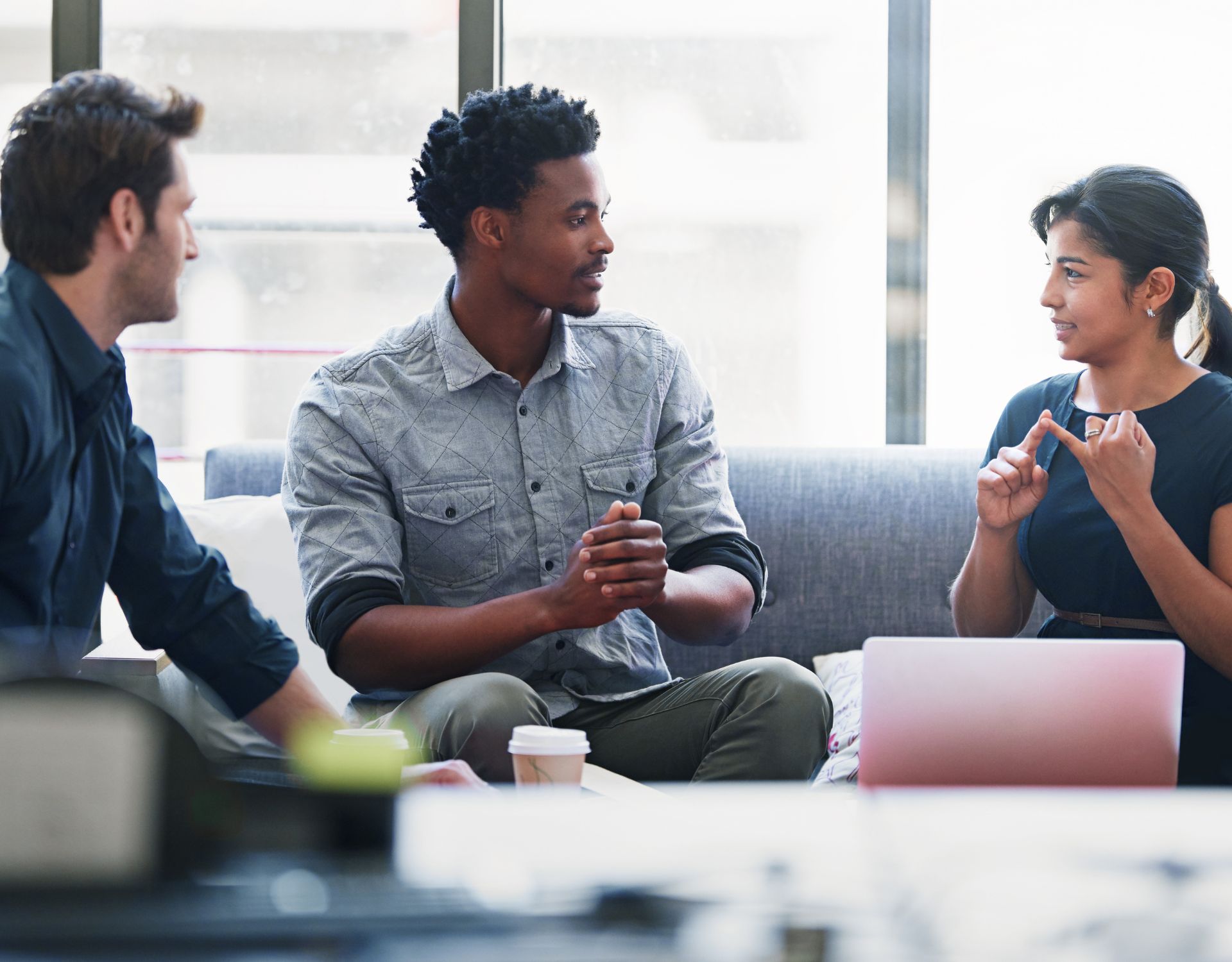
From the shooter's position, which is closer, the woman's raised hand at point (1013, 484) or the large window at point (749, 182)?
the woman's raised hand at point (1013, 484)

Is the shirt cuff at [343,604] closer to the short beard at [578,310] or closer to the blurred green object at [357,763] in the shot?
the blurred green object at [357,763]

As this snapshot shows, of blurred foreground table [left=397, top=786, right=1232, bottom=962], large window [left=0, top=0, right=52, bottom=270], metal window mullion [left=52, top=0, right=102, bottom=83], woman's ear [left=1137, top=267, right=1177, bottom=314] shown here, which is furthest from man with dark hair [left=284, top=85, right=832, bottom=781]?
large window [left=0, top=0, right=52, bottom=270]

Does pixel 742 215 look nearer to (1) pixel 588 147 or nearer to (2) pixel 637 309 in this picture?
(2) pixel 637 309

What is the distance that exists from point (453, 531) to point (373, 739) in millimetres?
920

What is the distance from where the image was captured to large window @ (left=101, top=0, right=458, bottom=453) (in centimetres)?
302

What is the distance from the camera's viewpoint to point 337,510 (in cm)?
164

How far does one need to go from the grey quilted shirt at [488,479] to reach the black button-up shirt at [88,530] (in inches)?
10.3

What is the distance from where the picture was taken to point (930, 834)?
34 cm

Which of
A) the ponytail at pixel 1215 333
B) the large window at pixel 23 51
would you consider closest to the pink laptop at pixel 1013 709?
the ponytail at pixel 1215 333

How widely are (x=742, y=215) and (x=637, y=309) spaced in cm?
37

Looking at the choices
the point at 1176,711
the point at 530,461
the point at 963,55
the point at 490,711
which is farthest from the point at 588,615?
the point at 963,55

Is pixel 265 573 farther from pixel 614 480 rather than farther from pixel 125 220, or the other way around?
pixel 125 220

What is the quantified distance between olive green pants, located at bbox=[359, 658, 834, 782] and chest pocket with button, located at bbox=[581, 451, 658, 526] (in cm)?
29

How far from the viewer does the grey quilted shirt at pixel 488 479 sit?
169 centimetres
